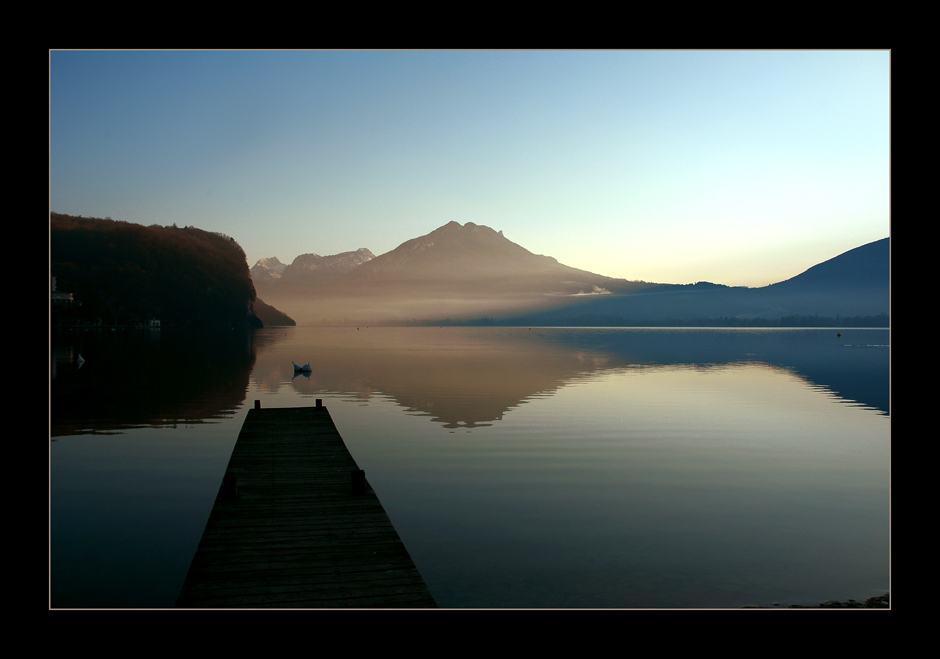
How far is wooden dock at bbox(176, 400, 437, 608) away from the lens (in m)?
6.71

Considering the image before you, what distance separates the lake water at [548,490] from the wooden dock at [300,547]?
3.65ft

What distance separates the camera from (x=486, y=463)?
16234mm

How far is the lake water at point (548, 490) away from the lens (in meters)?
8.98

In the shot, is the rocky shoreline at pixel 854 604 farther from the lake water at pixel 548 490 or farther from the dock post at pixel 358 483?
the dock post at pixel 358 483

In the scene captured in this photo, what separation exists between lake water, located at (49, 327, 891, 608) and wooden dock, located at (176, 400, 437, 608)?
1.11m

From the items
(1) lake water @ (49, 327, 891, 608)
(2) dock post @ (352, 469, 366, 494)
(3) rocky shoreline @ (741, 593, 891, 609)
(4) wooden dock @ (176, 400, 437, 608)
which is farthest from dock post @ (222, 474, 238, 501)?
(3) rocky shoreline @ (741, 593, 891, 609)

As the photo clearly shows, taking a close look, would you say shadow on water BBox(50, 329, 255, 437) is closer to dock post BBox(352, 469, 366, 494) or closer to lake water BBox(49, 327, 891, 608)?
lake water BBox(49, 327, 891, 608)

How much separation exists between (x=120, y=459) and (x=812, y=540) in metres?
16.7

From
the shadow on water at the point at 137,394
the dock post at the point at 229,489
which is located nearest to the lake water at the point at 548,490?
the shadow on water at the point at 137,394

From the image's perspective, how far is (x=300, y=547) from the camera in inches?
324
